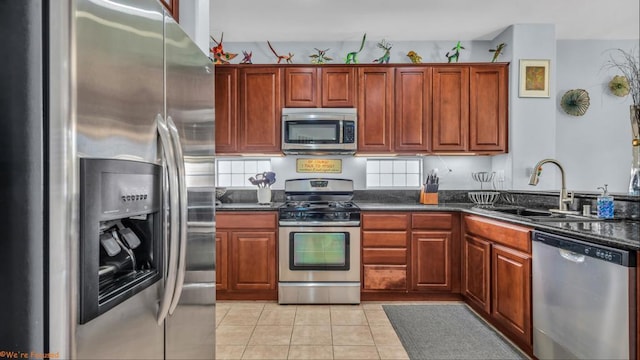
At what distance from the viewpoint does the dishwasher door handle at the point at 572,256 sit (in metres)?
1.72

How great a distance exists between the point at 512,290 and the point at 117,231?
2.39 metres

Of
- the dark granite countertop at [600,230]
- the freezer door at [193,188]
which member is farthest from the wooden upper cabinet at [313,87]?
the freezer door at [193,188]

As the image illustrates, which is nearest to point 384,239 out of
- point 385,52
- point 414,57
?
point 414,57

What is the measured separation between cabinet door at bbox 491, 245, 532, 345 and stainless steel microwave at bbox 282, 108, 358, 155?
64.5 inches

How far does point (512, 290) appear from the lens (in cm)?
235

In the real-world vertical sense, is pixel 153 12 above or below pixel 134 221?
above

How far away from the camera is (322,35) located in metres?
3.74

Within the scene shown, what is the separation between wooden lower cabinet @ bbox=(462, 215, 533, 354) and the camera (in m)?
2.21

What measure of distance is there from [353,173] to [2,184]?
3.37 meters

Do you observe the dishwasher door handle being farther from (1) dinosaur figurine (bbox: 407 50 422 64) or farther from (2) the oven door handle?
(1) dinosaur figurine (bbox: 407 50 422 64)

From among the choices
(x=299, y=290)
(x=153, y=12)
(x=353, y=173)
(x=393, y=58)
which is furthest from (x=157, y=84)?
(x=393, y=58)

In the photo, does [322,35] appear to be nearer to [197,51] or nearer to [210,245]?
[197,51]

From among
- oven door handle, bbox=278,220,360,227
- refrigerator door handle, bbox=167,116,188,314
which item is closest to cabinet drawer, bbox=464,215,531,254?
oven door handle, bbox=278,220,360,227

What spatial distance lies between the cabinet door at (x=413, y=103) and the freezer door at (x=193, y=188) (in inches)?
A: 93.4
